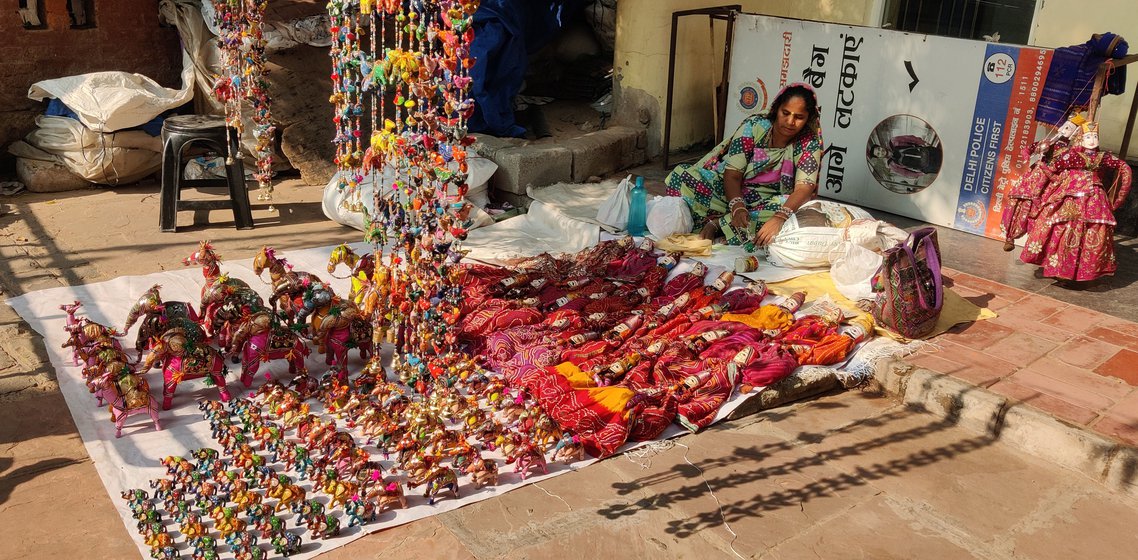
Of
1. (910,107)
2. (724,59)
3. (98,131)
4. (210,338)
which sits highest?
(724,59)

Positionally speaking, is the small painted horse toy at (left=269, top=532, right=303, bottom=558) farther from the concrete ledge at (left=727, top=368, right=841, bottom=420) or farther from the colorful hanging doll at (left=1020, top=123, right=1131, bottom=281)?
the colorful hanging doll at (left=1020, top=123, right=1131, bottom=281)

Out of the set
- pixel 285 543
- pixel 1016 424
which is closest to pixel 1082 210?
pixel 1016 424

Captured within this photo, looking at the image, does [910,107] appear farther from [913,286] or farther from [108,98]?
[108,98]

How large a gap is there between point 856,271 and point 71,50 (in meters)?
6.48

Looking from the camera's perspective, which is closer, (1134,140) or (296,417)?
(296,417)

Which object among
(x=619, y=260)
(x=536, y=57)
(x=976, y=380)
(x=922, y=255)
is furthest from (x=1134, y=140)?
(x=536, y=57)

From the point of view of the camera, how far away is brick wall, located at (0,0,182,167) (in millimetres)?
7559

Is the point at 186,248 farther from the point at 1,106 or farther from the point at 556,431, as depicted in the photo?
the point at 556,431

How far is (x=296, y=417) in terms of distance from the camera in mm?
4117

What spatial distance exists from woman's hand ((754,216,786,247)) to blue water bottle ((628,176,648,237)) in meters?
0.88

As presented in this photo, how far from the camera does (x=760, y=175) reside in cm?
648

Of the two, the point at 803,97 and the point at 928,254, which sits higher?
the point at 803,97

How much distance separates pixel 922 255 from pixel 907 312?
1.08 ft

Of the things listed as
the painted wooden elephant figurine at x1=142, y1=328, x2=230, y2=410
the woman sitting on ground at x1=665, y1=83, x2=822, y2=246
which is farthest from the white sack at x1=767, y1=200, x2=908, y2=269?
the painted wooden elephant figurine at x1=142, y1=328, x2=230, y2=410
